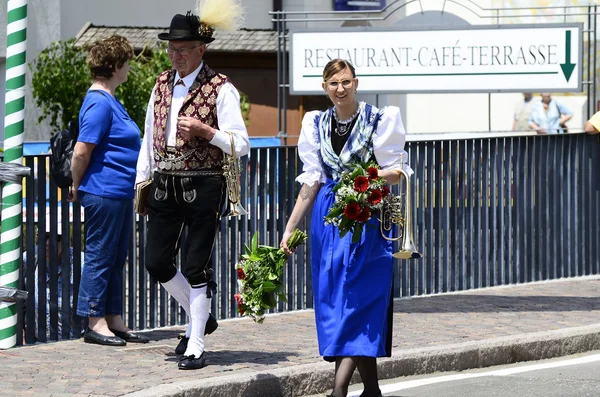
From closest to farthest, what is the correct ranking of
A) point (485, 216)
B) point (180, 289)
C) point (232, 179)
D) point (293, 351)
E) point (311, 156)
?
1. point (311, 156)
2. point (232, 179)
3. point (180, 289)
4. point (293, 351)
5. point (485, 216)

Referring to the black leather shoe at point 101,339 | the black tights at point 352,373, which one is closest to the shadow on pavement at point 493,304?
the black leather shoe at point 101,339

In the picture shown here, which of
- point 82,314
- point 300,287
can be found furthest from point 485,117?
point 82,314

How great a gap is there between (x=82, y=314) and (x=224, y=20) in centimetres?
209

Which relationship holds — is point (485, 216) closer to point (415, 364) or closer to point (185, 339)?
point (415, 364)

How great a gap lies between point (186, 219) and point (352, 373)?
1508 mm

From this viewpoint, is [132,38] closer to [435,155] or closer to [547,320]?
[435,155]

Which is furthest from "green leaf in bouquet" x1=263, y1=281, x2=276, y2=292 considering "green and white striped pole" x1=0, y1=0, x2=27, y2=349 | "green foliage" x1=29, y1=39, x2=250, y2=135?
"green foliage" x1=29, y1=39, x2=250, y2=135

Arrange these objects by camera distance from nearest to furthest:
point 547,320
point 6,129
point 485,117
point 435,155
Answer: point 6,129
point 547,320
point 435,155
point 485,117

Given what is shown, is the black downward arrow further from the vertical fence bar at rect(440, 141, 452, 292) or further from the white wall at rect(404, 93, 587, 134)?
the white wall at rect(404, 93, 587, 134)

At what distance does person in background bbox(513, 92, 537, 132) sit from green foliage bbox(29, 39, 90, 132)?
833cm

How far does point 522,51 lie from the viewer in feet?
37.8

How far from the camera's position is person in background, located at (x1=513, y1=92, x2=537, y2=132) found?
23578 millimetres

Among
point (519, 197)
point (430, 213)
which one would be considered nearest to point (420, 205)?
point (430, 213)

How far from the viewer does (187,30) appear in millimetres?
7656
